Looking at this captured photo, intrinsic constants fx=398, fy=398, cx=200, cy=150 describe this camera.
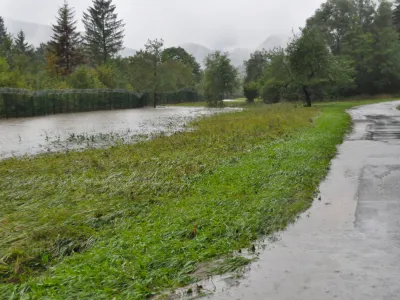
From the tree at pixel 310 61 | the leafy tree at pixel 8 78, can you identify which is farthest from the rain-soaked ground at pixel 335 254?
the leafy tree at pixel 8 78

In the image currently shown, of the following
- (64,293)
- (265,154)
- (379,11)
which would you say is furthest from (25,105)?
(379,11)

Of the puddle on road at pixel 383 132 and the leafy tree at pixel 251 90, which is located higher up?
the leafy tree at pixel 251 90

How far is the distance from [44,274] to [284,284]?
2.60 meters

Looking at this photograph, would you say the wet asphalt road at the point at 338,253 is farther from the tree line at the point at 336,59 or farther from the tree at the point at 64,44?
the tree at the point at 64,44

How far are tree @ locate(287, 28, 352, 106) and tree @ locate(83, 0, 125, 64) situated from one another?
4944 cm

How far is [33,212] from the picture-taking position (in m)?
6.55

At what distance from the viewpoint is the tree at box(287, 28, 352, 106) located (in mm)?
40406

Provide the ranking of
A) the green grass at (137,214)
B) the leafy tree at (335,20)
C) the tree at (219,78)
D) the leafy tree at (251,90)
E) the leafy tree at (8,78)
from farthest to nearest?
the leafy tree at (335,20), the leafy tree at (251,90), the tree at (219,78), the leafy tree at (8,78), the green grass at (137,214)

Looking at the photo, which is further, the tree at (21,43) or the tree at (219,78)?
the tree at (21,43)

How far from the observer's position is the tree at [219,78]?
62844mm

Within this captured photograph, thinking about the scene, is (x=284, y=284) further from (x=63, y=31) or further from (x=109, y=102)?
(x=63, y=31)

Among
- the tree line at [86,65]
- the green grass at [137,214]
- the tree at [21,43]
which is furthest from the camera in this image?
the tree at [21,43]

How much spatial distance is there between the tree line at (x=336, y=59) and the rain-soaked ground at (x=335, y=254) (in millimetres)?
34841

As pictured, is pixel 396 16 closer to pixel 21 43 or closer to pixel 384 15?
pixel 384 15
